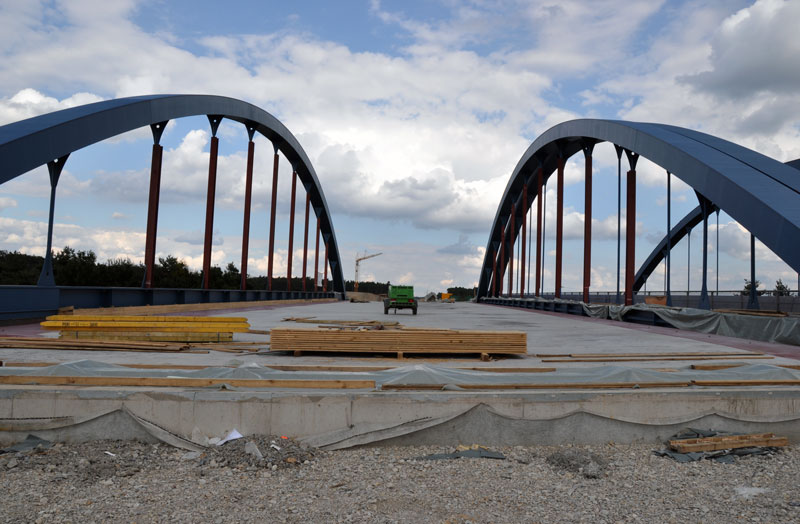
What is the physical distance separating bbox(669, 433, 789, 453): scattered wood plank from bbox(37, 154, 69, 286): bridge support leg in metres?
→ 14.2

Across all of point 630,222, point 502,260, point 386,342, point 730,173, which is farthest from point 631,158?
point 502,260

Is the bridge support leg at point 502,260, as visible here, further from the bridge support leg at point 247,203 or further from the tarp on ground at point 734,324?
the tarp on ground at point 734,324

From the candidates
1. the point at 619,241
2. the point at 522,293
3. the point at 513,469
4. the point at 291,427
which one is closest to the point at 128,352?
the point at 291,427

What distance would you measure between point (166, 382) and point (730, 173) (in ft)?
49.4

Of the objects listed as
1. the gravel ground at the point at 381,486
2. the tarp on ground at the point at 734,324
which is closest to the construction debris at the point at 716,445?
Answer: the gravel ground at the point at 381,486

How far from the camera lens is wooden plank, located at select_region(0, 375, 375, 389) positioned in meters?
5.75

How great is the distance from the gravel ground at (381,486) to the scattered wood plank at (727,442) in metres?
0.18

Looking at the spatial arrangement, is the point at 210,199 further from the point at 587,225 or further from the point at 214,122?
the point at 587,225

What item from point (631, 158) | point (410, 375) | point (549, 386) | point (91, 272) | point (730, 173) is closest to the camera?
point (549, 386)

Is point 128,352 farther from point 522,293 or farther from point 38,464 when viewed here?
point 522,293

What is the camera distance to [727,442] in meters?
5.43

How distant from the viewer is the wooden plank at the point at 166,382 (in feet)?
18.9

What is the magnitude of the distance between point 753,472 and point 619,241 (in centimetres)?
2311

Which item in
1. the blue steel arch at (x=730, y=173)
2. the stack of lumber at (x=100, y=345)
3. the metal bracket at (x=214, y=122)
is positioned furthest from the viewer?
the metal bracket at (x=214, y=122)
